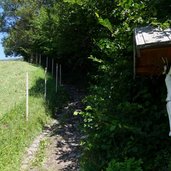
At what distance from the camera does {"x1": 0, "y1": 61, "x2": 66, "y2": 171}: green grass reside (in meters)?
10.8

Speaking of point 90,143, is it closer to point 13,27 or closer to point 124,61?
point 124,61

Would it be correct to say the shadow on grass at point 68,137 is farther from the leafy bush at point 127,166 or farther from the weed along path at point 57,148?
the leafy bush at point 127,166

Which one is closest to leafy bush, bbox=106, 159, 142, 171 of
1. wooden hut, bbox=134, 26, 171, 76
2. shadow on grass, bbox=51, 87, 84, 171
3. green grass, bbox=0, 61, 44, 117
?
wooden hut, bbox=134, 26, 171, 76

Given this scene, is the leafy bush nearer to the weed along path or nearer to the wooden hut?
the wooden hut

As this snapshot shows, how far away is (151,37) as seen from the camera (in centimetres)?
536

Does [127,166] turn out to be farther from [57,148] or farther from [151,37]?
[57,148]

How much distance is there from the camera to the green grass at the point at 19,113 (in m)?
10.8

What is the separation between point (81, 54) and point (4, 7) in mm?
23258

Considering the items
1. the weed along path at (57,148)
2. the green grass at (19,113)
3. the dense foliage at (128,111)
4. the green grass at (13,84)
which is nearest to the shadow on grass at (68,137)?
the weed along path at (57,148)

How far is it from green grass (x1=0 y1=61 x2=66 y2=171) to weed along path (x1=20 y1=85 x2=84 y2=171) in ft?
0.87

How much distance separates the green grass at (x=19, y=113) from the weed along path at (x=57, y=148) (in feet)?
0.87

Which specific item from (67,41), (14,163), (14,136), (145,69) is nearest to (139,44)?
(145,69)

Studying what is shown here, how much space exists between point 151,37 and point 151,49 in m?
0.40

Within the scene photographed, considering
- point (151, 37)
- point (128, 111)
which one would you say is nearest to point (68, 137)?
point (128, 111)
